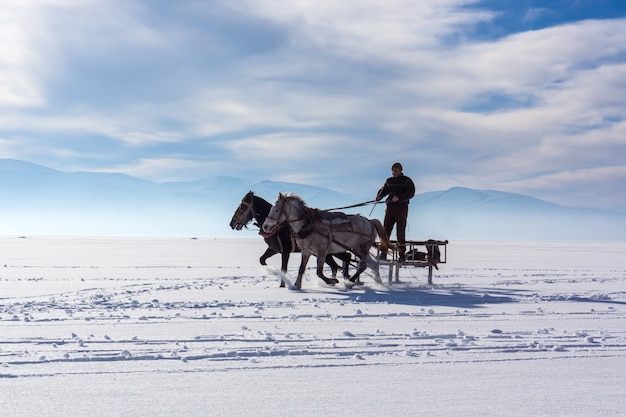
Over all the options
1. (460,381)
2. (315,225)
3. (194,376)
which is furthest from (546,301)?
(194,376)

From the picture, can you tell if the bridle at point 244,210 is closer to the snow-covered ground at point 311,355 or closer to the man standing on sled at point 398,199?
the snow-covered ground at point 311,355

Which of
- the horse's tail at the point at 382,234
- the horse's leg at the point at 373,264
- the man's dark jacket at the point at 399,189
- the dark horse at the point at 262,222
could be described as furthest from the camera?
the man's dark jacket at the point at 399,189

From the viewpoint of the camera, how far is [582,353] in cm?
689

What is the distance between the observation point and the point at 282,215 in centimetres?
1375

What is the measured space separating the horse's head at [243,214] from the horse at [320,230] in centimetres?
102

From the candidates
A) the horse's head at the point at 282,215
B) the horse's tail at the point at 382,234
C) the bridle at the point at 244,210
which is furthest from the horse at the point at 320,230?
the bridle at the point at 244,210

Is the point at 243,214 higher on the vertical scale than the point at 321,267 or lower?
higher

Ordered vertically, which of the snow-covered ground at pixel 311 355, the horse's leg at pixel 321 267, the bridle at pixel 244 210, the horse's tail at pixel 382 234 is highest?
the bridle at pixel 244 210

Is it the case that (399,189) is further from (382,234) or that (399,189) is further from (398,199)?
(382,234)

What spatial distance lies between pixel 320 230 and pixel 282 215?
35.1 inches

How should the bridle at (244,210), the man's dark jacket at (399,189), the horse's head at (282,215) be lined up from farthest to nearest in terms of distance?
the man's dark jacket at (399,189), the bridle at (244,210), the horse's head at (282,215)

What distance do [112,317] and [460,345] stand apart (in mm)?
5008

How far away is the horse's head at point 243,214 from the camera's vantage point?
48.1ft

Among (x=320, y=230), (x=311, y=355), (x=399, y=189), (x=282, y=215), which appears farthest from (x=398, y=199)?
(x=311, y=355)
